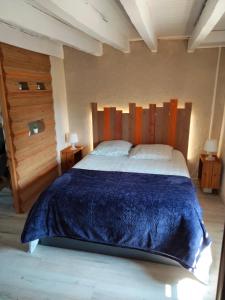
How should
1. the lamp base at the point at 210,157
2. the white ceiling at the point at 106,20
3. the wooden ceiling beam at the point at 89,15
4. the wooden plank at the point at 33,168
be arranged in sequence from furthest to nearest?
the lamp base at the point at 210,157
the wooden plank at the point at 33,168
the white ceiling at the point at 106,20
the wooden ceiling beam at the point at 89,15

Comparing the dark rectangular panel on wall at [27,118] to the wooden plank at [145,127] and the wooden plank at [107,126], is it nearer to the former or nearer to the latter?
the wooden plank at [107,126]

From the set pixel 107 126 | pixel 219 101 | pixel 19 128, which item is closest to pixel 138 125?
pixel 107 126

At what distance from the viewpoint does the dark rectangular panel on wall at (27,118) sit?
2586 mm

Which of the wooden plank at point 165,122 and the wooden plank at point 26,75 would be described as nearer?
the wooden plank at point 26,75

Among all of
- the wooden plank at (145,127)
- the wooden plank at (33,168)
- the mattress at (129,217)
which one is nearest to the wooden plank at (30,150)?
the wooden plank at (33,168)

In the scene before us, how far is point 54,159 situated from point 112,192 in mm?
1786

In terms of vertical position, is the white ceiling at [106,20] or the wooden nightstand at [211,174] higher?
the white ceiling at [106,20]

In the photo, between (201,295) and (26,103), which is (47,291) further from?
(26,103)

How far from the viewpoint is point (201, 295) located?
1.74m

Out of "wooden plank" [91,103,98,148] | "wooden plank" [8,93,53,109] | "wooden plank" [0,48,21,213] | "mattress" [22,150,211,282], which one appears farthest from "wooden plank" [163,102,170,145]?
"wooden plank" [0,48,21,213]

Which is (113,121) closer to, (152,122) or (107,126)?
(107,126)

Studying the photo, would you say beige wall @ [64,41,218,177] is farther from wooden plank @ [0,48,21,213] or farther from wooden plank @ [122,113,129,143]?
wooden plank @ [0,48,21,213]

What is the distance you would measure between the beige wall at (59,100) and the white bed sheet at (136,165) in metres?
0.84

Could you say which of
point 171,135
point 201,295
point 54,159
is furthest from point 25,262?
point 171,135
